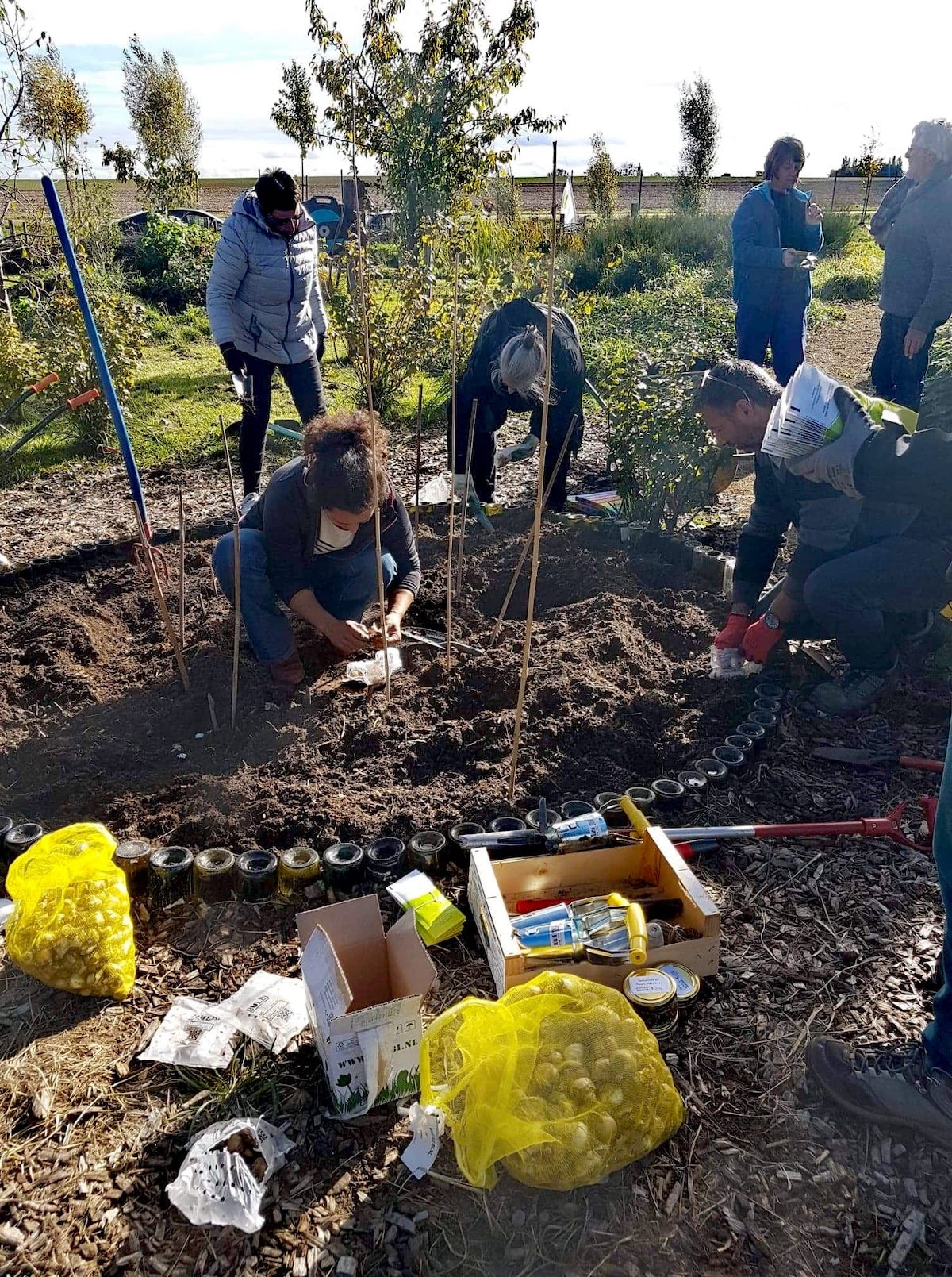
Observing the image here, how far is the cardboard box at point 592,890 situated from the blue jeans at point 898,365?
4494 mm

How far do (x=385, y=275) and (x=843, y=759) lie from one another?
704 cm

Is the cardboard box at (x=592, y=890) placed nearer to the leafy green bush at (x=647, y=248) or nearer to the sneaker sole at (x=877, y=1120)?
the sneaker sole at (x=877, y=1120)

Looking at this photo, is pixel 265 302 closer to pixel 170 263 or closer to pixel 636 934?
pixel 636 934

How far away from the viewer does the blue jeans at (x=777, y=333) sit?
618 cm

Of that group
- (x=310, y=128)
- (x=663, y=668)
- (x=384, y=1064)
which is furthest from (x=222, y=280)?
(x=310, y=128)

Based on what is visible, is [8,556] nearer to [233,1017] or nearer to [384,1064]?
[233,1017]

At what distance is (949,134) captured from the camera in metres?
5.20

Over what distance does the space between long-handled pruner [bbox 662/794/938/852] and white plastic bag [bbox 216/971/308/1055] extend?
1.16m

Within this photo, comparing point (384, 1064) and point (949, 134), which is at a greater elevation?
point (949, 134)

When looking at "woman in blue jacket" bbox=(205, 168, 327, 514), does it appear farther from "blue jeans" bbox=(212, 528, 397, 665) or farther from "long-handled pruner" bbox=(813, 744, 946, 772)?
"long-handled pruner" bbox=(813, 744, 946, 772)

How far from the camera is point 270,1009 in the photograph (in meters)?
2.26

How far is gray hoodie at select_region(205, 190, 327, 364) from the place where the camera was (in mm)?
4816

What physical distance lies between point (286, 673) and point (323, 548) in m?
0.53

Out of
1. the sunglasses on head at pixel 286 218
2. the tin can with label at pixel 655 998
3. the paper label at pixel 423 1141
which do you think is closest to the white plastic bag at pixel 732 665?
the tin can with label at pixel 655 998
